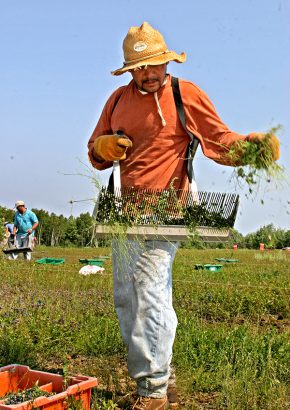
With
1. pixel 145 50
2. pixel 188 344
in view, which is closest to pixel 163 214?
pixel 145 50

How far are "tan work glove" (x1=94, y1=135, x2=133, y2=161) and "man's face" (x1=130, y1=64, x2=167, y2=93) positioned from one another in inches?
12.6

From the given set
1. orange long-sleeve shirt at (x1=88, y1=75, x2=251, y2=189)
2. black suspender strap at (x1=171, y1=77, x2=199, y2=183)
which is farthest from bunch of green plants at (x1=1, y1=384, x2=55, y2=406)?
black suspender strap at (x1=171, y1=77, x2=199, y2=183)

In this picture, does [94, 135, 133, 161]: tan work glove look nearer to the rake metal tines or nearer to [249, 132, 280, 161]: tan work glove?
the rake metal tines

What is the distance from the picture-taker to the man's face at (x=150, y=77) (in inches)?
141

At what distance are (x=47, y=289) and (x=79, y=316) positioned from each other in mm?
2352

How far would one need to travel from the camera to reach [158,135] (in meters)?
3.62

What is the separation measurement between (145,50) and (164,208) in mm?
885

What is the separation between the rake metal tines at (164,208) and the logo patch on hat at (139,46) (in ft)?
2.54

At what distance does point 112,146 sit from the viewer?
3498 mm

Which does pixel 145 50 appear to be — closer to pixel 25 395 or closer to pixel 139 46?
pixel 139 46

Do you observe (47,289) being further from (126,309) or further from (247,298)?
(126,309)

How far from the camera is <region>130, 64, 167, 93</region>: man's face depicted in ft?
11.7

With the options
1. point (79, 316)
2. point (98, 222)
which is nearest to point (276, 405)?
point (98, 222)

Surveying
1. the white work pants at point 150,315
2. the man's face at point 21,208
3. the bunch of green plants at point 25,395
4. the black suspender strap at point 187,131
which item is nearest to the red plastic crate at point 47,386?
the bunch of green plants at point 25,395
